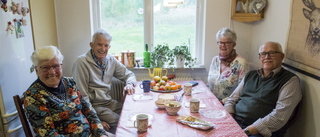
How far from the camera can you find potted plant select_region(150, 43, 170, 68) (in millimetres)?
2750

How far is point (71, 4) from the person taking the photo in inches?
107

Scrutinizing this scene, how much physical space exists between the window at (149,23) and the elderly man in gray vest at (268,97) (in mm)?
1138

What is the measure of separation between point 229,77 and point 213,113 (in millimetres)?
721

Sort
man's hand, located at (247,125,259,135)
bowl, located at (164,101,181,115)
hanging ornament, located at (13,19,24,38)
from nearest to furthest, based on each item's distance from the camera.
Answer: bowl, located at (164,101,181,115) < man's hand, located at (247,125,259,135) < hanging ornament, located at (13,19,24,38)

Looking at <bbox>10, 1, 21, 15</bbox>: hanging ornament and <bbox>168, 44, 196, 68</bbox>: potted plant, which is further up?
<bbox>10, 1, 21, 15</bbox>: hanging ornament

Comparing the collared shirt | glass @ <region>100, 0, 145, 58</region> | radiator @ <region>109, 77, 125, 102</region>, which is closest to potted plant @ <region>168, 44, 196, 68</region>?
glass @ <region>100, 0, 145, 58</region>

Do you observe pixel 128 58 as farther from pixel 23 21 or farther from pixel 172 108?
pixel 172 108

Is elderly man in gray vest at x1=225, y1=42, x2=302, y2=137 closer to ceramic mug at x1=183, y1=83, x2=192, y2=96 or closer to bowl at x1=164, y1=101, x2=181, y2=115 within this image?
ceramic mug at x1=183, y1=83, x2=192, y2=96

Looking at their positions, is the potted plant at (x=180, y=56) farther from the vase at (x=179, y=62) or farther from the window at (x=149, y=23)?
the window at (x=149, y=23)

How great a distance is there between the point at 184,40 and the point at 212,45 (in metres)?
0.38

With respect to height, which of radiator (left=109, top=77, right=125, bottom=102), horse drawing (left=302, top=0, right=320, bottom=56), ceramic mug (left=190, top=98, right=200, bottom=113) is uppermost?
horse drawing (left=302, top=0, right=320, bottom=56)

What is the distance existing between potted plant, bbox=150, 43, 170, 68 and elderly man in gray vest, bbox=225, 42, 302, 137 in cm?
98

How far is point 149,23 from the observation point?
2.96 m

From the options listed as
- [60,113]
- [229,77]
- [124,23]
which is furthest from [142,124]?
[124,23]
